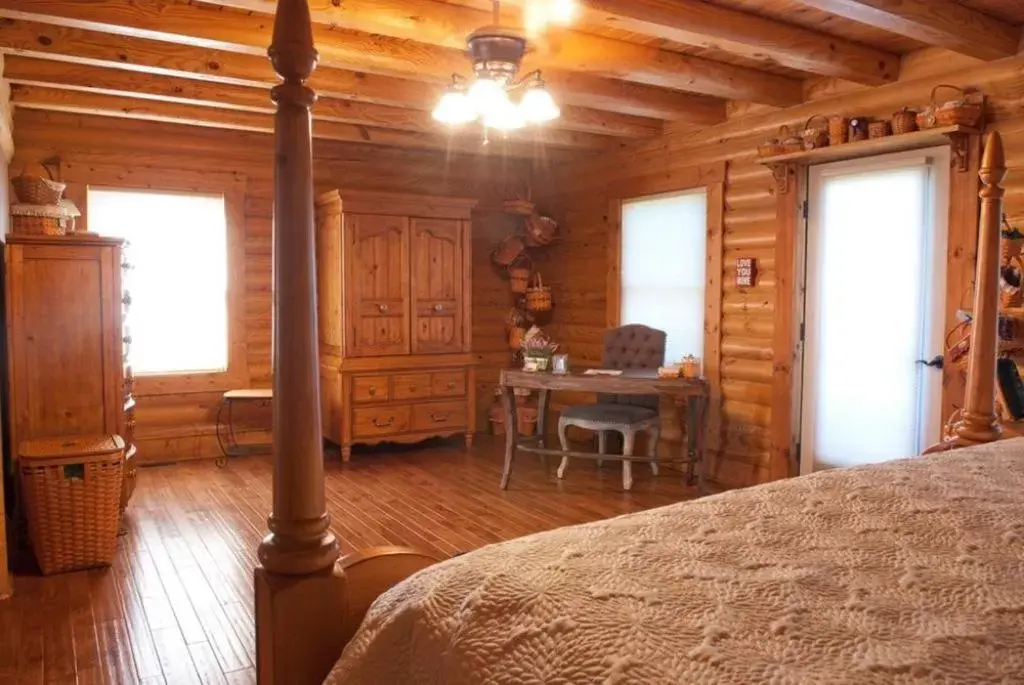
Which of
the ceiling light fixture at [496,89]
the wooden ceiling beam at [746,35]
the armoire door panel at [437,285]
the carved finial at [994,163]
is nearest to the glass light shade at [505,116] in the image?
the ceiling light fixture at [496,89]

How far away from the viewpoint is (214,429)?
5953mm

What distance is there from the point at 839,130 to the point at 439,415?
3452mm

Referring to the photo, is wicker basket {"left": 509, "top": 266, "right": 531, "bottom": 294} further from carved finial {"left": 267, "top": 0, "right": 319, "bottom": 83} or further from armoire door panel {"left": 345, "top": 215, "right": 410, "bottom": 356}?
carved finial {"left": 267, "top": 0, "right": 319, "bottom": 83}

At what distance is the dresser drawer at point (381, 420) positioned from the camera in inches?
230

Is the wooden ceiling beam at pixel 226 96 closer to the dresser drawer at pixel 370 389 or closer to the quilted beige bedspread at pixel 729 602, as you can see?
the dresser drawer at pixel 370 389

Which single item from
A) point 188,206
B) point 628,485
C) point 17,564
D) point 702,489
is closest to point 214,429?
point 188,206

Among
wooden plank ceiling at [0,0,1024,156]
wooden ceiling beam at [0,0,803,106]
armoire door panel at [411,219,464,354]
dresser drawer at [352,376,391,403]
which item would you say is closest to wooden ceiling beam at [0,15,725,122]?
wooden plank ceiling at [0,0,1024,156]

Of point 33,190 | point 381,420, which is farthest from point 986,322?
point 33,190

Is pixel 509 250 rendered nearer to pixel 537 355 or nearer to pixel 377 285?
pixel 377 285

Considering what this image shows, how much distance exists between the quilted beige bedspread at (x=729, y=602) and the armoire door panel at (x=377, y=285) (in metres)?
4.51

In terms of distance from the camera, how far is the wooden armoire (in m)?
5.80

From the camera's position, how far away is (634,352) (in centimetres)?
551

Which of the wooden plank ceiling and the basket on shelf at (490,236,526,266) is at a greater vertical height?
the wooden plank ceiling

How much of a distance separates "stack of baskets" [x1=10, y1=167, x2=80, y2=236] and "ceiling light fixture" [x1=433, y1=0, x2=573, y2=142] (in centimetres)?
210
